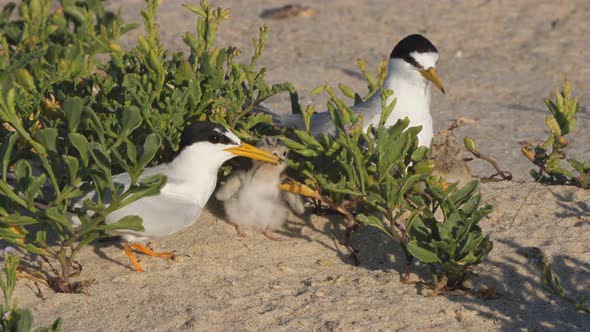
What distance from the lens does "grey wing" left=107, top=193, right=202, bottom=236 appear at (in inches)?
148

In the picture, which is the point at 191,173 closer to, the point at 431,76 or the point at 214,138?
the point at 214,138

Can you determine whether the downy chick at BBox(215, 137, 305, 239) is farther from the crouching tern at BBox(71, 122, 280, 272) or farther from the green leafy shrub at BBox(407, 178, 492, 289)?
the green leafy shrub at BBox(407, 178, 492, 289)

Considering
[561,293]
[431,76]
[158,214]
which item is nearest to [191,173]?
[158,214]

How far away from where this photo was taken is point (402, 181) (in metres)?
3.77

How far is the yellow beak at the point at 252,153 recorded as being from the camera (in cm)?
408

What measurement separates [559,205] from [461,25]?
462 centimetres

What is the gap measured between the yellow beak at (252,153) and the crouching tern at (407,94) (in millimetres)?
399

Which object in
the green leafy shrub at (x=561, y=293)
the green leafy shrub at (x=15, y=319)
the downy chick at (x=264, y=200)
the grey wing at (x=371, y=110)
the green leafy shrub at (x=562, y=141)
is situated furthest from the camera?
the green leafy shrub at (x=562, y=141)

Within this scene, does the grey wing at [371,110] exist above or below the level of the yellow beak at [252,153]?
above

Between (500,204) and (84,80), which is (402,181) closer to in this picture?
(500,204)

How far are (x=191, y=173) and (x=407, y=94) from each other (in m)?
1.19

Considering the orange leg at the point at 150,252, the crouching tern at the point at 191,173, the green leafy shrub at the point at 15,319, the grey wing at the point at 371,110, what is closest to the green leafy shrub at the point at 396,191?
the crouching tern at the point at 191,173

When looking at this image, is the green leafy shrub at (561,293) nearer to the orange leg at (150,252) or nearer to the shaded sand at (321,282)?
the shaded sand at (321,282)

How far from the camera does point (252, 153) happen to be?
13.4ft
